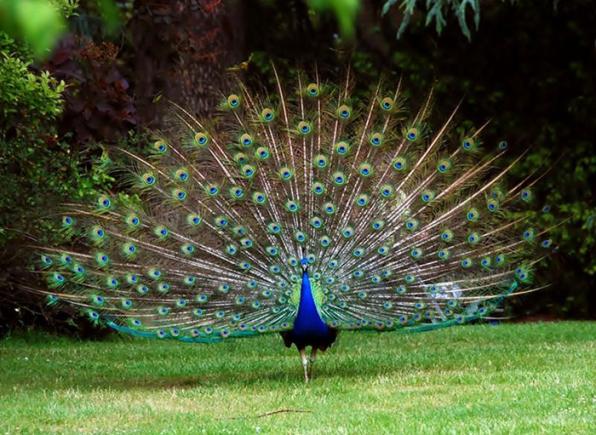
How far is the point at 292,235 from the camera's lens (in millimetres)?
7867

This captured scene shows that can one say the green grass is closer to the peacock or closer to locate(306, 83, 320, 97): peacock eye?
the peacock

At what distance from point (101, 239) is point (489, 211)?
2.81 m

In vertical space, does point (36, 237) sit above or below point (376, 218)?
below

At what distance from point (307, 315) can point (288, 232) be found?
0.64 m

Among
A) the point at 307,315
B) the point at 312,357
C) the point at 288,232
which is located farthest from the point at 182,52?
the point at 307,315

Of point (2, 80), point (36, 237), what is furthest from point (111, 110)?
point (2, 80)

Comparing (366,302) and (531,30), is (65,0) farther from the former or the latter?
(531,30)

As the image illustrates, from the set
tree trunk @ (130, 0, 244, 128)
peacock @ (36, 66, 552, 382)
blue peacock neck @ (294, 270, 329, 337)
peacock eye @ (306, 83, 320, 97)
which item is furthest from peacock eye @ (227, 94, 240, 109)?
tree trunk @ (130, 0, 244, 128)

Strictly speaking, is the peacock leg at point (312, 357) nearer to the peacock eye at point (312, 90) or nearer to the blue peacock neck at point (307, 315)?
the blue peacock neck at point (307, 315)

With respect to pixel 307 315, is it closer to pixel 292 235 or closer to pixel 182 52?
pixel 292 235

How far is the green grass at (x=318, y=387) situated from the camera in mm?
6137

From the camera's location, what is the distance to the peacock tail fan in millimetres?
7707

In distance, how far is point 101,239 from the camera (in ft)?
25.6

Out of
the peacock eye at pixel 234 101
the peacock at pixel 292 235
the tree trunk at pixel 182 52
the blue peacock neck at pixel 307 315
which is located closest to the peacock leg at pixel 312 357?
the peacock at pixel 292 235
